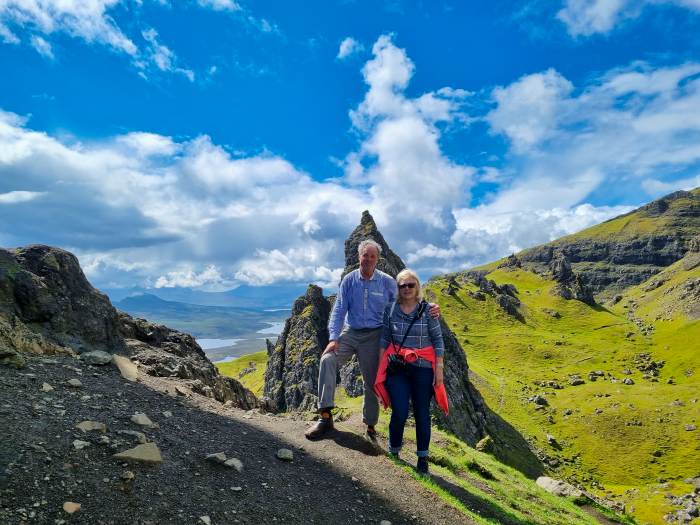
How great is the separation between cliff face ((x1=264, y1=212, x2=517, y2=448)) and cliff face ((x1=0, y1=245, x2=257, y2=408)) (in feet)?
92.6

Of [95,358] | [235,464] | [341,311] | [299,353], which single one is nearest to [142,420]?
[235,464]

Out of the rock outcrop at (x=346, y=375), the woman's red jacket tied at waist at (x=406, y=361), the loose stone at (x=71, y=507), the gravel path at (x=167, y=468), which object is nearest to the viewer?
the loose stone at (x=71, y=507)

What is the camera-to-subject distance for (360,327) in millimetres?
14734

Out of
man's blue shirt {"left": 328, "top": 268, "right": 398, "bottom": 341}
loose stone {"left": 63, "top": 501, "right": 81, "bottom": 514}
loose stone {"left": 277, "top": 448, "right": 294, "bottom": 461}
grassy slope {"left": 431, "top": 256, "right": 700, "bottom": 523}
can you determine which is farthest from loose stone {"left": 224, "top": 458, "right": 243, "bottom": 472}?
grassy slope {"left": 431, "top": 256, "right": 700, "bottom": 523}

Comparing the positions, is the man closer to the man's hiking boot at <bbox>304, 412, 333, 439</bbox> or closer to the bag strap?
the man's hiking boot at <bbox>304, 412, 333, 439</bbox>

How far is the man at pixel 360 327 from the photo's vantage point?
14.6 meters

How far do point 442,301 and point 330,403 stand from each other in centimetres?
18328

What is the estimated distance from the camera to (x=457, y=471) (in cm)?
2028

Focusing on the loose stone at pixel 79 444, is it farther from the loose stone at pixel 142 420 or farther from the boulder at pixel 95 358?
the boulder at pixel 95 358

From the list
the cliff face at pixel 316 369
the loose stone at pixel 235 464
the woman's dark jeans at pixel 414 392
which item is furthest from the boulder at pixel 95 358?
the cliff face at pixel 316 369

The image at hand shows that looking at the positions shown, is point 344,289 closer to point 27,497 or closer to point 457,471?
point 27,497

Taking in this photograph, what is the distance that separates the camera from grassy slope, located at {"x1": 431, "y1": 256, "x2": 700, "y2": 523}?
279ft

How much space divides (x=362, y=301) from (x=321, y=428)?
4941 millimetres

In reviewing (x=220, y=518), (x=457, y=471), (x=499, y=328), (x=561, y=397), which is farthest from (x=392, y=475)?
(x=499, y=328)
